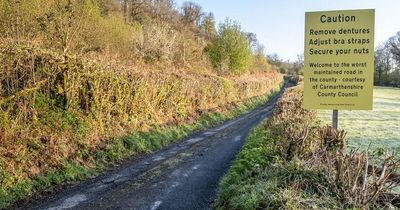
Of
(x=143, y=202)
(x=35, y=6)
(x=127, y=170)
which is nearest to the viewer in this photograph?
(x=143, y=202)

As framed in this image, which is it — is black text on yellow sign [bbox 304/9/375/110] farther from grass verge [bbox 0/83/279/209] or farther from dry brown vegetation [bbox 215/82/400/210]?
grass verge [bbox 0/83/279/209]

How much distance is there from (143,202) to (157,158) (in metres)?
4.80

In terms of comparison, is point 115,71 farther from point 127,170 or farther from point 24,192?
point 24,192

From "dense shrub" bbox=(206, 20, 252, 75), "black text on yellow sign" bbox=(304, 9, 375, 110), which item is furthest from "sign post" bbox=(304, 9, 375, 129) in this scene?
"dense shrub" bbox=(206, 20, 252, 75)

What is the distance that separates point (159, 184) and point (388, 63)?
9330 centimetres

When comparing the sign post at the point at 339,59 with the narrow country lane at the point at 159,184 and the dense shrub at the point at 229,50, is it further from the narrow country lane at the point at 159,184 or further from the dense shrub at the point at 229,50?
the dense shrub at the point at 229,50

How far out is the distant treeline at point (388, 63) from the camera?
3377 inches

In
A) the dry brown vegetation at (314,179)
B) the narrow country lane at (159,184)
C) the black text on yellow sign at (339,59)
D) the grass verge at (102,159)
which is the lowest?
the narrow country lane at (159,184)

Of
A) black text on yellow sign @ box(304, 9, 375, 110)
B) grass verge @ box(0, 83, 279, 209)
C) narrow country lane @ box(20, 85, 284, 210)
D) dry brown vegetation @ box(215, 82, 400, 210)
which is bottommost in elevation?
narrow country lane @ box(20, 85, 284, 210)

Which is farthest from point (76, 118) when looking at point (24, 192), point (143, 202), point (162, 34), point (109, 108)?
point (162, 34)

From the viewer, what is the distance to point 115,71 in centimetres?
1535

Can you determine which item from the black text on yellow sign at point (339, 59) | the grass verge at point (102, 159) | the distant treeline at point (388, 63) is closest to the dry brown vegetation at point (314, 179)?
the black text on yellow sign at point (339, 59)

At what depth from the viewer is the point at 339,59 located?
7305 millimetres

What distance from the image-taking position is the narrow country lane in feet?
26.9
